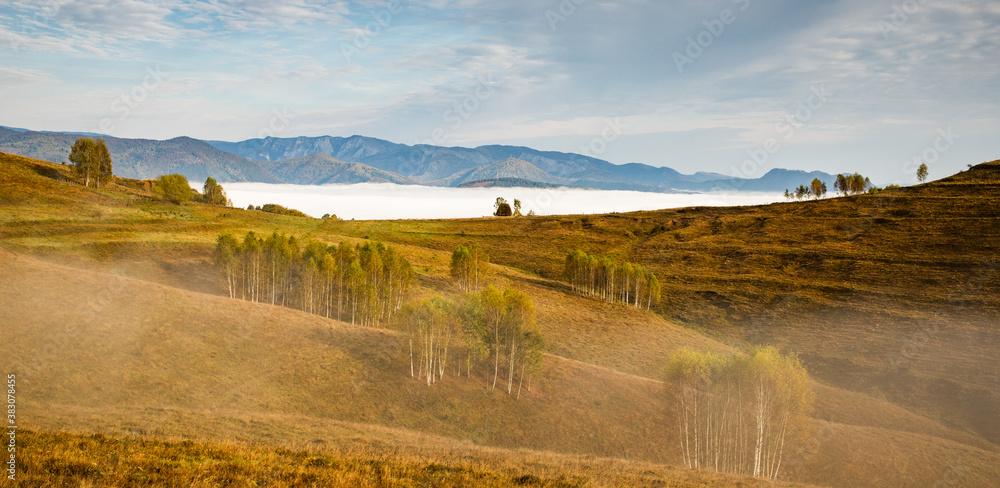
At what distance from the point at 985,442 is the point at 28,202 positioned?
16368 cm

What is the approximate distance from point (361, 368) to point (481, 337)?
13.4 meters

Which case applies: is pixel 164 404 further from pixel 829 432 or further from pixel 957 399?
pixel 957 399

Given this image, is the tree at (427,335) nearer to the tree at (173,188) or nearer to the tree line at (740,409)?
the tree line at (740,409)

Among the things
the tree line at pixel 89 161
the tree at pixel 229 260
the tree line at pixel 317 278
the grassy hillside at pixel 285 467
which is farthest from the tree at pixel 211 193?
the grassy hillside at pixel 285 467

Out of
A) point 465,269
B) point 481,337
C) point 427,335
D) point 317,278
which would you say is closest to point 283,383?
point 427,335

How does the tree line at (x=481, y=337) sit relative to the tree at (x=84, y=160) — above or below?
below

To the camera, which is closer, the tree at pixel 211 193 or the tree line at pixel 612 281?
the tree line at pixel 612 281

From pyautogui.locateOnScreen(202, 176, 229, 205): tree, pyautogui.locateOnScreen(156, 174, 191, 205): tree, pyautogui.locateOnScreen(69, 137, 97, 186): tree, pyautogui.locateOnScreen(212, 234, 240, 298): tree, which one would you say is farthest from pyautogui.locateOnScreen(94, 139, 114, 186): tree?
pyautogui.locateOnScreen(212, 234, 240, 298): tree

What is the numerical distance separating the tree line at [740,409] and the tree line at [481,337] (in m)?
15.5

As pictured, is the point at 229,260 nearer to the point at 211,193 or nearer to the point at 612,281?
the point at 612,281

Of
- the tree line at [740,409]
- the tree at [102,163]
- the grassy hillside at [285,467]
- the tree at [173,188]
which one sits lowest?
the tree line at [740,409]

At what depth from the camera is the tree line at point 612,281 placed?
104188 millimetres

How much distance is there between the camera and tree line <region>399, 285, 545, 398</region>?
51344 millimetres

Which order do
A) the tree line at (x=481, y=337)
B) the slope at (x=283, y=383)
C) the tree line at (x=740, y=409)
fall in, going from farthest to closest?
the tree line at (x=481, y=337) → the tree line at (x=740, y=409) → the slope at (x=283, y=383)
